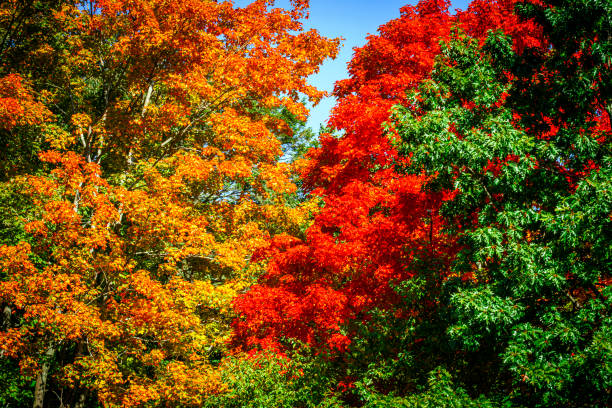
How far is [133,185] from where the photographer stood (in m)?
12.7

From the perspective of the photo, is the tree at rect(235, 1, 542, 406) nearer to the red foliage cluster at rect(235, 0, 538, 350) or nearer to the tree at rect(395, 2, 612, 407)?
the red foliage cluster at rect(235, 0, 538, 350)

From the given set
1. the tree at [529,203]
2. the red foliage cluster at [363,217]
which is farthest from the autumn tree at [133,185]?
the tree at [529,203]

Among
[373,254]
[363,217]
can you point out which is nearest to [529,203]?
[373,254]

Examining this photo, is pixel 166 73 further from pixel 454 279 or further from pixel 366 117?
pixel 454 279

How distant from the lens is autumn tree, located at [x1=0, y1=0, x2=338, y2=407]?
10188 millimetres

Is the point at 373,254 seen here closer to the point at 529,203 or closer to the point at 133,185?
the point at 529,203

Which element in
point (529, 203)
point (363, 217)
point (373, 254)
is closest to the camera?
point (529, 203)

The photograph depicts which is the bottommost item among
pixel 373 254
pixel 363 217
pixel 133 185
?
pixel 373 254

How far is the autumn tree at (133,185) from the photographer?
33.4 feet

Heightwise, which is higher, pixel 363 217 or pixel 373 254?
pixel 363 217

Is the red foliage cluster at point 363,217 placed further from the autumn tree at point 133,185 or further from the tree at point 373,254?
the autumn tree at point 133,185

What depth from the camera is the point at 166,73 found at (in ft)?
42.1

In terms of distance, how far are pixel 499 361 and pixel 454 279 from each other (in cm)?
192

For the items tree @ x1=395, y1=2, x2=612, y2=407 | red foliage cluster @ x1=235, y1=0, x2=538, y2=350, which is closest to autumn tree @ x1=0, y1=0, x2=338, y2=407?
red foliage cluster @ x1=235, y1=0, x2=538, y2=350
